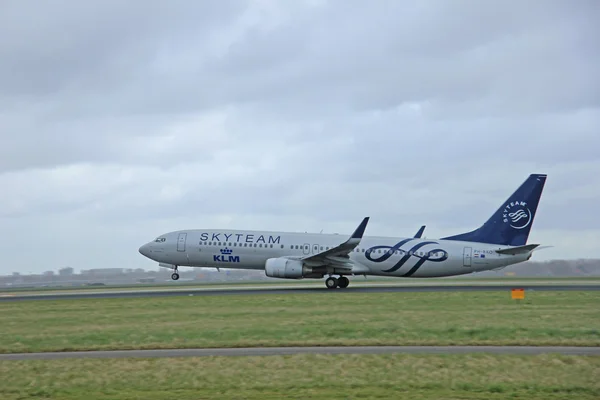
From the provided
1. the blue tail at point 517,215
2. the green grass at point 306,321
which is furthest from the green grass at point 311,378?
the blue tail at point 517,215

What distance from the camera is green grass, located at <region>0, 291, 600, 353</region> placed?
74.8 ft

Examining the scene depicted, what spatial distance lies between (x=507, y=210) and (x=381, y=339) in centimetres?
2584

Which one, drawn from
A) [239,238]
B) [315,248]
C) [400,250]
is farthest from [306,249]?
[400,250]

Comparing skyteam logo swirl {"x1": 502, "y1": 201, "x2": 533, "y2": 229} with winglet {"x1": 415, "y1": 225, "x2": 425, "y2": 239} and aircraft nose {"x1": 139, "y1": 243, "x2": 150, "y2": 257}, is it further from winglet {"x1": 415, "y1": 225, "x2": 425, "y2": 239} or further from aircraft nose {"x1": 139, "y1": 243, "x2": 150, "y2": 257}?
aircraft nose {"x1": 139, "y1": 243, "x2": 150, "y2": 257}

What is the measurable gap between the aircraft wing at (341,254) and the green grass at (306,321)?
457cm

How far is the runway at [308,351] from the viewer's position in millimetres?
20234

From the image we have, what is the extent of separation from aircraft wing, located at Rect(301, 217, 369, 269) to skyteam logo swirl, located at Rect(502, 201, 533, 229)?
9.99 meters

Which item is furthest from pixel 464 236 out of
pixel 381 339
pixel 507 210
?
pixel 381 339

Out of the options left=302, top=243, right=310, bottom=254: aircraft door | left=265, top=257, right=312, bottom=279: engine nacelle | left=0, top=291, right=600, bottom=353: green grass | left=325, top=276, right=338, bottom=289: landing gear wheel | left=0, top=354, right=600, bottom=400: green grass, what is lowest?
left=0, top=354, right=600, bottom=400: green grass

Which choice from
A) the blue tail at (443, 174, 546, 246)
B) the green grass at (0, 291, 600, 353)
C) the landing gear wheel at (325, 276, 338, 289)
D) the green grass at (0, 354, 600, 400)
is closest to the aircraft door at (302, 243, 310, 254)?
the landing gear wheel at (325, 276, 338, 289)

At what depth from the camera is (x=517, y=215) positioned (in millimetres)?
45625

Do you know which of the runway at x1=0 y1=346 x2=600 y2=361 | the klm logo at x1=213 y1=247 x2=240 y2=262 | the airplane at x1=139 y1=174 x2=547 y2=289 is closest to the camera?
the runway at x1=0 y1=346 x2=600 y2=361

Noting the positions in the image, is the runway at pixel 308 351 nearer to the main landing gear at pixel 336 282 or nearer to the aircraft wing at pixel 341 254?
the aircraft wing at pixel 341 254

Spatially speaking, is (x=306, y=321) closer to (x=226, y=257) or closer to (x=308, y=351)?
(x=308, y=351)
